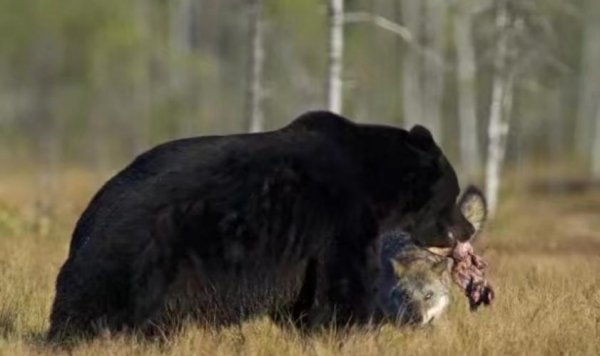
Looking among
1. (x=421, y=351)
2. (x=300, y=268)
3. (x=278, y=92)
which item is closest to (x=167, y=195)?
(x=300, y=268)

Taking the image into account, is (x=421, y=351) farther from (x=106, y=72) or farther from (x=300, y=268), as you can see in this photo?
(x=106, y=72)

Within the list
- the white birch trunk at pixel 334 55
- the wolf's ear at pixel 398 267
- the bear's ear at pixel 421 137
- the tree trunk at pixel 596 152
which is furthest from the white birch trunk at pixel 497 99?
the bear's ear at pixel 421 137

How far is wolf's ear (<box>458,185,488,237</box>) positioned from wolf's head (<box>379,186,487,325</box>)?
8cm

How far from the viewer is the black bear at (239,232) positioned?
24.5 ft

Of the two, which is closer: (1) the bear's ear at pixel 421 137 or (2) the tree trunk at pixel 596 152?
(1) the bear's ear at pixel 421 137

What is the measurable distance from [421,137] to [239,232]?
1.69m

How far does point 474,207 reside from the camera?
9656 millimetres

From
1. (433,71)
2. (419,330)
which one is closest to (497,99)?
(433,71)

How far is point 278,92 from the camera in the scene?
58000 mm

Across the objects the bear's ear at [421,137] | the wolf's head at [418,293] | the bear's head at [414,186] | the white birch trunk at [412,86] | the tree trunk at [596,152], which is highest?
the bear's ear at [421,137]

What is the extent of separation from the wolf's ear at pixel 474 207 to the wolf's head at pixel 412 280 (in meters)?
0.08

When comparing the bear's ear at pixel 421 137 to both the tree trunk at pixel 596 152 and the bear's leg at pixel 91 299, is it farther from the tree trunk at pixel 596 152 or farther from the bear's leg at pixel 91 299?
the tree trunk at pixel 596 152

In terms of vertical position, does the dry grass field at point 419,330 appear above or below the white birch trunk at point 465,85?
above

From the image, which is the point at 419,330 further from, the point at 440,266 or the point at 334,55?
the point at 334,55
